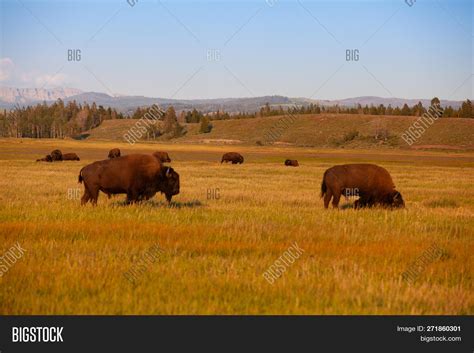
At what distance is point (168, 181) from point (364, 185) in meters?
6.87

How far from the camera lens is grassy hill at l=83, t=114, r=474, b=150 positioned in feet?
473

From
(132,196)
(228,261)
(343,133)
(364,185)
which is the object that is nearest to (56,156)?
(132,196)

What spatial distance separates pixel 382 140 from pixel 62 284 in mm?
142887

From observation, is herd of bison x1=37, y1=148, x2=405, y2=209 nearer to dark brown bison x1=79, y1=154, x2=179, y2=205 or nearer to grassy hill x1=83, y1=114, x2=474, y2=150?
dark brown bison x1=79, y1=154, x2=179, y2=205

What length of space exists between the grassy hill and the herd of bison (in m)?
120

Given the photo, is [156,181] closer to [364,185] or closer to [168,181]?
[168,181]

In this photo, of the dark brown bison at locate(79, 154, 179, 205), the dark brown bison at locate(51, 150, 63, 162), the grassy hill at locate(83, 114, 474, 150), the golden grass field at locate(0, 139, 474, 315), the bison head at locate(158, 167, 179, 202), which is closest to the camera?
the golden grass field at locate(0, 139, 474, 315)

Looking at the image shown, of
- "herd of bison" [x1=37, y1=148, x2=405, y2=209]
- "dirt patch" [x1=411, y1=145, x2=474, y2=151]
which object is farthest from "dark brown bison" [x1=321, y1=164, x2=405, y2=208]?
"dirt patch" [x1=411, y1=145, x2=474, y2=151]

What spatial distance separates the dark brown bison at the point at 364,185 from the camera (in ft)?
67.3

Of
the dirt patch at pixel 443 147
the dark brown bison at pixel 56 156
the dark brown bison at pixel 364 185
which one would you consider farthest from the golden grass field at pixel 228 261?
the dirt patch at pixel 443 147

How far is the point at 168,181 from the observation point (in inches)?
765

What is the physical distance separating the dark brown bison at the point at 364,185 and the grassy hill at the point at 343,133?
120m
